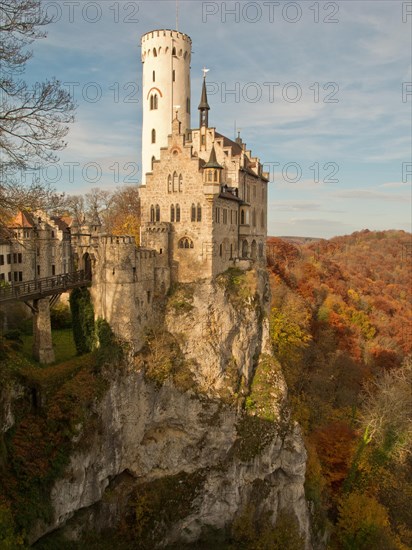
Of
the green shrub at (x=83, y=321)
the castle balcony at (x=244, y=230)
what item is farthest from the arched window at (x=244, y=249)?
the green shrub at (x=83, y=321)

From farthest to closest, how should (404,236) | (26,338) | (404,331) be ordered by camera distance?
(404,236)
(404,331)
(26,338)

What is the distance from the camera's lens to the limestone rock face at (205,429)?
27.8 m

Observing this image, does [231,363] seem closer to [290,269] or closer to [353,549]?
[353,549]

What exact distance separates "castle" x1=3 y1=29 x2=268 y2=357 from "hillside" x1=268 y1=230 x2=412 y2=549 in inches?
609

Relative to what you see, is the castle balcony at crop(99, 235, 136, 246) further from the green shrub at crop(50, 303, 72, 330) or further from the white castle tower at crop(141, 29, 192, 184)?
the white castle tower at crop(141, 29, 192, 184)

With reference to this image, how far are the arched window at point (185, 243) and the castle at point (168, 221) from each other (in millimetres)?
73

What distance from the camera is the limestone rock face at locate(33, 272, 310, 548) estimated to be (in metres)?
27.8

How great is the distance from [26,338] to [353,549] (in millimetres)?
27866

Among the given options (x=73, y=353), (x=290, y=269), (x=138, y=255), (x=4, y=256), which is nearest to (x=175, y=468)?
(x=73, y=353)

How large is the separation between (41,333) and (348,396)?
113 ft

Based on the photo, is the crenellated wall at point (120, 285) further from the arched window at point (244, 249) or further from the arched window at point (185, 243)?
the arched window at point (244, 249)

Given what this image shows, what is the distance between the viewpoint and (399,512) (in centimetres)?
3609

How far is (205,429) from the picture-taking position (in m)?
29.7

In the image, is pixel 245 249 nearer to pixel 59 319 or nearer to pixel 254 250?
pixel 254 250
